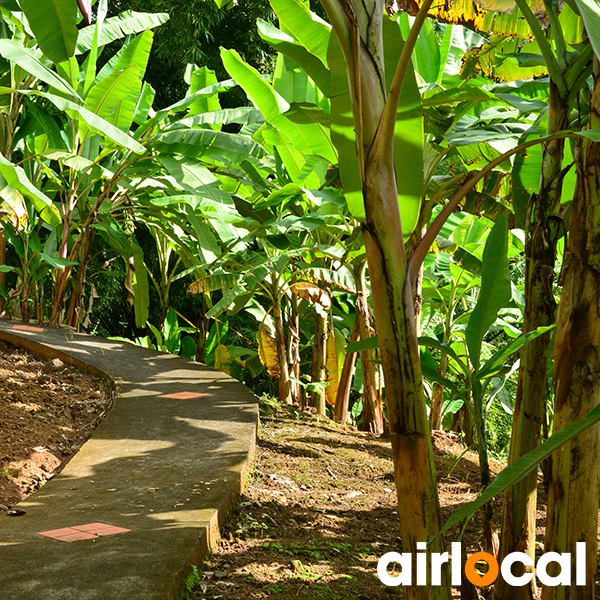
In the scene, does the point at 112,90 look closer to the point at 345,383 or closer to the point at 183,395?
the point at 183,395

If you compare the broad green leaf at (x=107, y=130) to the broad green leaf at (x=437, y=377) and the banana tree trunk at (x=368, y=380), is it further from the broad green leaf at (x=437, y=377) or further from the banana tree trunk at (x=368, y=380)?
the broad green leaf at (x=437, y=377)

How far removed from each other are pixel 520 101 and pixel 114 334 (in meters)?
8.28

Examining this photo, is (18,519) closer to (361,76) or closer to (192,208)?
(361,76)

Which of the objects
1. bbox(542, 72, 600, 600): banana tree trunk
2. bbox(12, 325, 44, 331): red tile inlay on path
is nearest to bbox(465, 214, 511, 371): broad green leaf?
bbox(542, 72, 600, 600): banana tree trunk

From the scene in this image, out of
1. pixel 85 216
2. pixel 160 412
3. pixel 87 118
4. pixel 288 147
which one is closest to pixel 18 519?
pixel 160 412

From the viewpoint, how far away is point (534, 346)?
1523mm

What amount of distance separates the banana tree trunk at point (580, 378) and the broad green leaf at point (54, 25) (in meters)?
1.57

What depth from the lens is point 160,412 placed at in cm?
301

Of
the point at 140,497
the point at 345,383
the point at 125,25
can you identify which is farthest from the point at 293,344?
the point at 125,25

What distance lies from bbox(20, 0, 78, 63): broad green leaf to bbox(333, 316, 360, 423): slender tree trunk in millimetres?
2223

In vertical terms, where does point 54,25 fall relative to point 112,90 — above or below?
below

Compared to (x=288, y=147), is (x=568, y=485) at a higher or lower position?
lower

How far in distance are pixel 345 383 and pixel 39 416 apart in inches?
71.1

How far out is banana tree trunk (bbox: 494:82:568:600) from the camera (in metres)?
1.44
